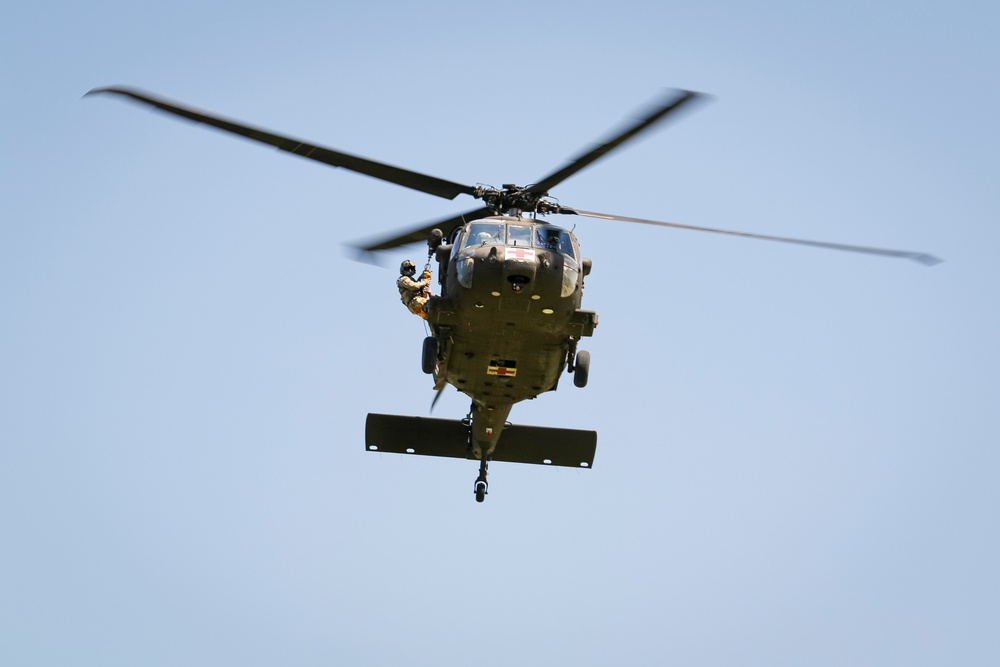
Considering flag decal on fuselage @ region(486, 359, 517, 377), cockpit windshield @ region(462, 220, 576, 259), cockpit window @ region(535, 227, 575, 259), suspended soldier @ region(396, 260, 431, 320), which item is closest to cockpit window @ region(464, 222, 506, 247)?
cockpit windshield @ region(462, 220, 576, 259)

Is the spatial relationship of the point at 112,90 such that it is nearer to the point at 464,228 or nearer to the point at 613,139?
the point at 464,228

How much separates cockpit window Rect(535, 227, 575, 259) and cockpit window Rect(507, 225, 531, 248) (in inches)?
4.5

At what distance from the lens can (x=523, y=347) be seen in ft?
56.2

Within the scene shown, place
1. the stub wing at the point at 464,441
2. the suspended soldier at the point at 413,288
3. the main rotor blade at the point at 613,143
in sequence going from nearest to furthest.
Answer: the main rotor blade at the point at 613,143 < the suspended soldier at the point at 413,288 < the stub wing at the point at 464,441

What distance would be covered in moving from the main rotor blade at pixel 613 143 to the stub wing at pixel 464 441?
163 inches

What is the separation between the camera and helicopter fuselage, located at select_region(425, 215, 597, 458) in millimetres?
16125

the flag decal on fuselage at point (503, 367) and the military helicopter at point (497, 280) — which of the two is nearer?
the military helicopter at point (497, 280)

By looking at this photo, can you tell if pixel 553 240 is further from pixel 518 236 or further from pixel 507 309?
pixel 507 309

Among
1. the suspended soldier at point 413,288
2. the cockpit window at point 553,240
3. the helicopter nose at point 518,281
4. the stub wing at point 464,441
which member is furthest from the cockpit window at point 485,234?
the stub wing at point 464,441

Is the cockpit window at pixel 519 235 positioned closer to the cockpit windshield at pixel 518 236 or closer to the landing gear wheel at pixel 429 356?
the cockpit windshield at pixel 518 236

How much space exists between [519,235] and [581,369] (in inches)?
82.0

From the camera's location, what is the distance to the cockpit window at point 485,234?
1659 cm

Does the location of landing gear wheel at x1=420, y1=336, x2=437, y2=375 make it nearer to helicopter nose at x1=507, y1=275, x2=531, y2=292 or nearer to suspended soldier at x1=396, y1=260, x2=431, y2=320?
suspended soldier at x1=396, y1=260, x2=431, y2=320

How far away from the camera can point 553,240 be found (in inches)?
655
